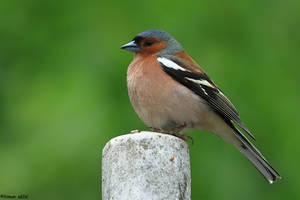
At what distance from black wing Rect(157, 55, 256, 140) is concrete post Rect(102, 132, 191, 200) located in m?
2.06

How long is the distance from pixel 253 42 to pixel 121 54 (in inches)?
68.4

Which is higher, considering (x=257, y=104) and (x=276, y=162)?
(x=257, y=104)

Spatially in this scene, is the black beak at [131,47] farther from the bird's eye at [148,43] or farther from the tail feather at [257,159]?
the tail feather at [257,159]

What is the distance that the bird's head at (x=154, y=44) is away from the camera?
5.76 m

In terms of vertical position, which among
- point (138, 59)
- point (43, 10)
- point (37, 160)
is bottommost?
point (37, 160)

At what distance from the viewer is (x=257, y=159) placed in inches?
199

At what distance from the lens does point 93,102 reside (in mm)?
5531

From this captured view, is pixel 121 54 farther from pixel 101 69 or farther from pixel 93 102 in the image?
pixel 93 102

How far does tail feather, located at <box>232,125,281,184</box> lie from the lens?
4895 millimetres

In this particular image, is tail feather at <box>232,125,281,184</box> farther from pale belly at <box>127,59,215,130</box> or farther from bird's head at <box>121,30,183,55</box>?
bird's head at <box>121,30,183,55</box>

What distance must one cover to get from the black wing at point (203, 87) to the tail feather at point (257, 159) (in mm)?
256

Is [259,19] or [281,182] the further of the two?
[259,19]

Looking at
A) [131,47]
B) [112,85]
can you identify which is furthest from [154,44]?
[112,85]

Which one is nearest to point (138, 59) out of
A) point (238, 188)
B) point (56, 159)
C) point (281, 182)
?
point (56, 159)
